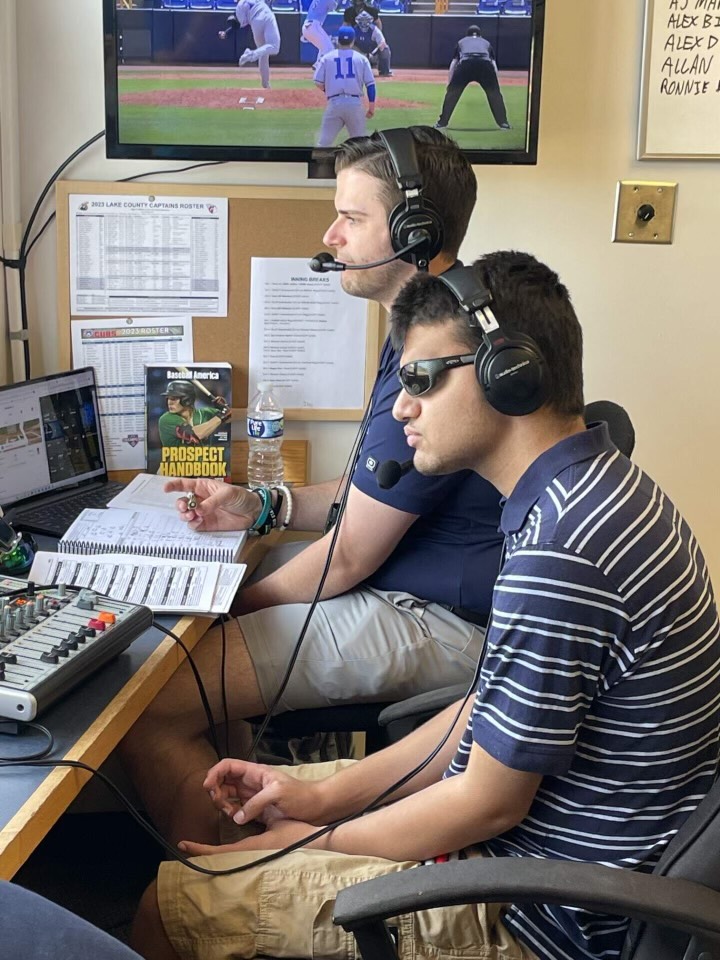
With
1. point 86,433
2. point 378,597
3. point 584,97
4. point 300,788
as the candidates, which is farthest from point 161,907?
point 584,97

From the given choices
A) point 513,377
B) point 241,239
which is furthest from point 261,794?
point 241,239

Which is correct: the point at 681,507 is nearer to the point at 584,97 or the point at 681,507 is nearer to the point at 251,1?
the point at 584,97

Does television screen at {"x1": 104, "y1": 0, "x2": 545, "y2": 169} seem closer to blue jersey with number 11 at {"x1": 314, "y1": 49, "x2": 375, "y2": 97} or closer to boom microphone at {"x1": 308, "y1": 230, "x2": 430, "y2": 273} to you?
blue jersey with number 11 at {"x1": 314, "y1": 49, "x2": 375, "y2": 97}

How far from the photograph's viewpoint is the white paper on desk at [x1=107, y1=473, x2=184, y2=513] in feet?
5.82

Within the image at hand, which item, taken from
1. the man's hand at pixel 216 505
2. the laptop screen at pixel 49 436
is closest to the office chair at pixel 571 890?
the man's hand at pixel 216 505

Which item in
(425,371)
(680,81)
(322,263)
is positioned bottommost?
(425,371)

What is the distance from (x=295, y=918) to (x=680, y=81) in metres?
1.72

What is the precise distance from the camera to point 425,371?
119cm

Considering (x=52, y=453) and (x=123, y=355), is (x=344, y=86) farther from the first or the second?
(x=52, y=453)

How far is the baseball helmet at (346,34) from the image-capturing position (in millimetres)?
1841

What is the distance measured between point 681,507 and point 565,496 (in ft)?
4.15

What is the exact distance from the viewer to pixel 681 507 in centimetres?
221

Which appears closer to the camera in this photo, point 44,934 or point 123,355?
point 44,934

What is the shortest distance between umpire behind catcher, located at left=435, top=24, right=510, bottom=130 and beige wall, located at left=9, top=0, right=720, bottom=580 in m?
0.14
